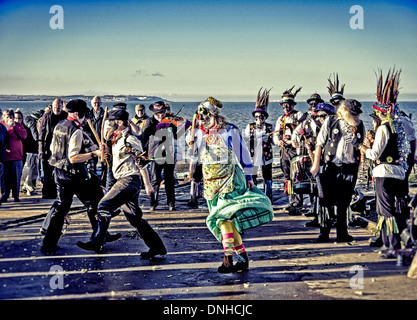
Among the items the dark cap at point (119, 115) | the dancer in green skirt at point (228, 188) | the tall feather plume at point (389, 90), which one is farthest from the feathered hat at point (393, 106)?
the dark cap at point (119, 115)

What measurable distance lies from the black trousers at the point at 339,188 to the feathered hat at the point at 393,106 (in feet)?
3.52

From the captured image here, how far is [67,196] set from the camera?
8273 mm

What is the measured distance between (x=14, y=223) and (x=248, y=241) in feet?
13.6

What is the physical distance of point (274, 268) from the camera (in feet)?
24.2

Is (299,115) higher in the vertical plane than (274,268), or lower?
higher

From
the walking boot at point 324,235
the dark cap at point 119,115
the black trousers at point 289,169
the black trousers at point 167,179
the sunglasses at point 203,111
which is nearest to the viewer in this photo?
the sunglasses at point 203,111

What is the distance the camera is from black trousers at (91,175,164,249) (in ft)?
25.4

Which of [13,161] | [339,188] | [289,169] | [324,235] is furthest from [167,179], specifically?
[339,188]

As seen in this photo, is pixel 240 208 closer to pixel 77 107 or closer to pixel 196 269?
pixel 196 269

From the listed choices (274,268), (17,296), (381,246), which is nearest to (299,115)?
(381,246)

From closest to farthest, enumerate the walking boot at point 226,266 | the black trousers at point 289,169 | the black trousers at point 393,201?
the walking boot at point 226,266
the black trousers at point 393,201
the black trousers at point 289,169

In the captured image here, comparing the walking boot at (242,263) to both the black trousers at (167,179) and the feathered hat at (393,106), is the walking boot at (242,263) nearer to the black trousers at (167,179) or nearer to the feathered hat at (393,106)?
the feathered hat at (393,106)

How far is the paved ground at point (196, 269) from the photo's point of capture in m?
6.38
